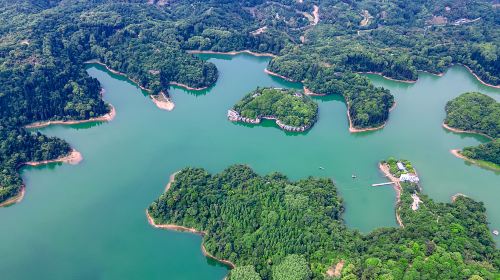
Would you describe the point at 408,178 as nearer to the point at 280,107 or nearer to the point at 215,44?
the point at 280,107

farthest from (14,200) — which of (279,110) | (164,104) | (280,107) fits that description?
(280,107)

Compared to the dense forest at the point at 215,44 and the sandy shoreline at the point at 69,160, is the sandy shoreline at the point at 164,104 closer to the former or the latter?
the dense forest at the point at 215,44

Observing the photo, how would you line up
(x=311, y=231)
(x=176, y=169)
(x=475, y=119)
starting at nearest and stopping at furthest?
(x=311, y=231), (x=176, y=169), (x=475, y=119)

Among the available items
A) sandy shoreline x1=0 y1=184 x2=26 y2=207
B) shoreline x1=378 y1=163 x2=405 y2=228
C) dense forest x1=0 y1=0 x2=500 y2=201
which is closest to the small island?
dense forest x1=0 y1=0 x2=500 y2=201

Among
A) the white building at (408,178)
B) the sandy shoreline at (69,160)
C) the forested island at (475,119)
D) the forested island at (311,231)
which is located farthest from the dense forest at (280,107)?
the sandy shoreline at (69,160)

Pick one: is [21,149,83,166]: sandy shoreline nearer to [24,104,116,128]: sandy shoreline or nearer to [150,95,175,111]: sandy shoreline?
[24,104,116,128]: sandy shoreline
